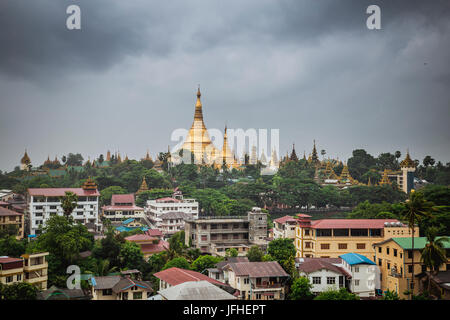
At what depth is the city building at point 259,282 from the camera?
36.7ft

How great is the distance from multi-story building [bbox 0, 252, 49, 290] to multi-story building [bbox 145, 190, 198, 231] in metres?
10.3

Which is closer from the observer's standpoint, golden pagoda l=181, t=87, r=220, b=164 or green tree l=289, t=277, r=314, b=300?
green tree l=289, t=277, r=314, b=300

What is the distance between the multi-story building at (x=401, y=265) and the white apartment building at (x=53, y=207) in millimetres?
12080

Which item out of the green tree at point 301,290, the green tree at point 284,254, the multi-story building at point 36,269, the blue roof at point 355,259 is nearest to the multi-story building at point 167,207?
the green tree at point 284,254

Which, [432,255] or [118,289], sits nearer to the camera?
[432,255]

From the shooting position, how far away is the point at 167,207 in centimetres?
2300

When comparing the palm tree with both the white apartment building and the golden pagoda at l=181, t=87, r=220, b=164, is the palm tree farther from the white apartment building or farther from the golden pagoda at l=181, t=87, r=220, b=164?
the golden pagoda at l=181, t=87, r=220, b=164

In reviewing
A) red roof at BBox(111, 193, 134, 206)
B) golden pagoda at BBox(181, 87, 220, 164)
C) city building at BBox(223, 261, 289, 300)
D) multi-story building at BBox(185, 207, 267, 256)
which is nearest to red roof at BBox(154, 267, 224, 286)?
city building at BBox(223, 261, 289, 300)

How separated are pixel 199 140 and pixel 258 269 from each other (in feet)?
87.6

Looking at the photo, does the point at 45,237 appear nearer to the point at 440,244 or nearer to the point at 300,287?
the point at 300,287

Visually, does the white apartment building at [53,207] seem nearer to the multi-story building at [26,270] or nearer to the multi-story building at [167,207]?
the multi-story building at [167,207]

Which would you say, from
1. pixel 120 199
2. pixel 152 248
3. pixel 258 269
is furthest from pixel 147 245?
pixel 120 199

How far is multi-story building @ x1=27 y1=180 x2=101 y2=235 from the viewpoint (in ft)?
65.8

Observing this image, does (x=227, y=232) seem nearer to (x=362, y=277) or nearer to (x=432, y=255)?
(x=362, y=277)
